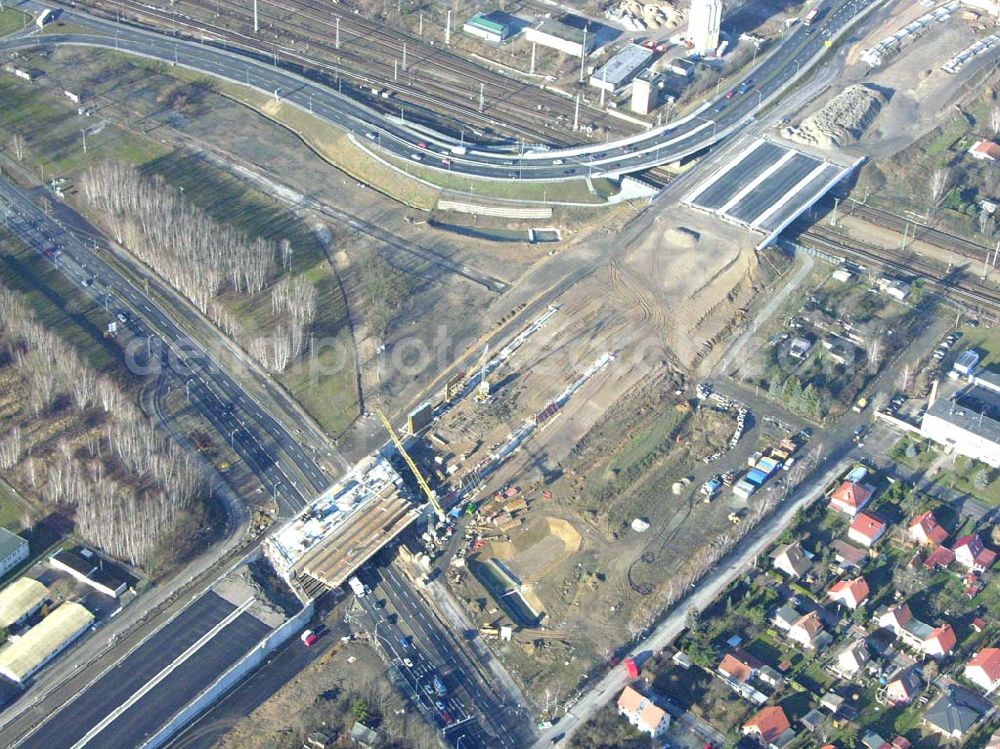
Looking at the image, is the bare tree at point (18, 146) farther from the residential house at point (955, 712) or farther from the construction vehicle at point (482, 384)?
the residential house at point (955, 712)

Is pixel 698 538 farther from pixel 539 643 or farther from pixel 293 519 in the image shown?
pixel 293 519

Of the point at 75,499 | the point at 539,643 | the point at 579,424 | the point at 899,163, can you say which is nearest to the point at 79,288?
the point at 75,499

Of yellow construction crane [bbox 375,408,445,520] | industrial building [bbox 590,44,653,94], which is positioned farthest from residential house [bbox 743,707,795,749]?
industrial building [bbox 590,44,653,94]

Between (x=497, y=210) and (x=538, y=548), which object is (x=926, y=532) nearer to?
(x=538, y=548)

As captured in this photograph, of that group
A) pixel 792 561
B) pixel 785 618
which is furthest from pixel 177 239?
pixel 785 618

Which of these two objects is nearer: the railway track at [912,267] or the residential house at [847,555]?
the residential house at [847,555]

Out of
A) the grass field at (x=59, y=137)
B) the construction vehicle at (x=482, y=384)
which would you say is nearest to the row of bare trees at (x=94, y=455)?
the construction vehicle at (x=482, y=384)

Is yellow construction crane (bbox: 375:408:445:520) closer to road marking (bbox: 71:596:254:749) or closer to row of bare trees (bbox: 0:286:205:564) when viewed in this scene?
row of bare trees (bbox: 0:286:205:564)
